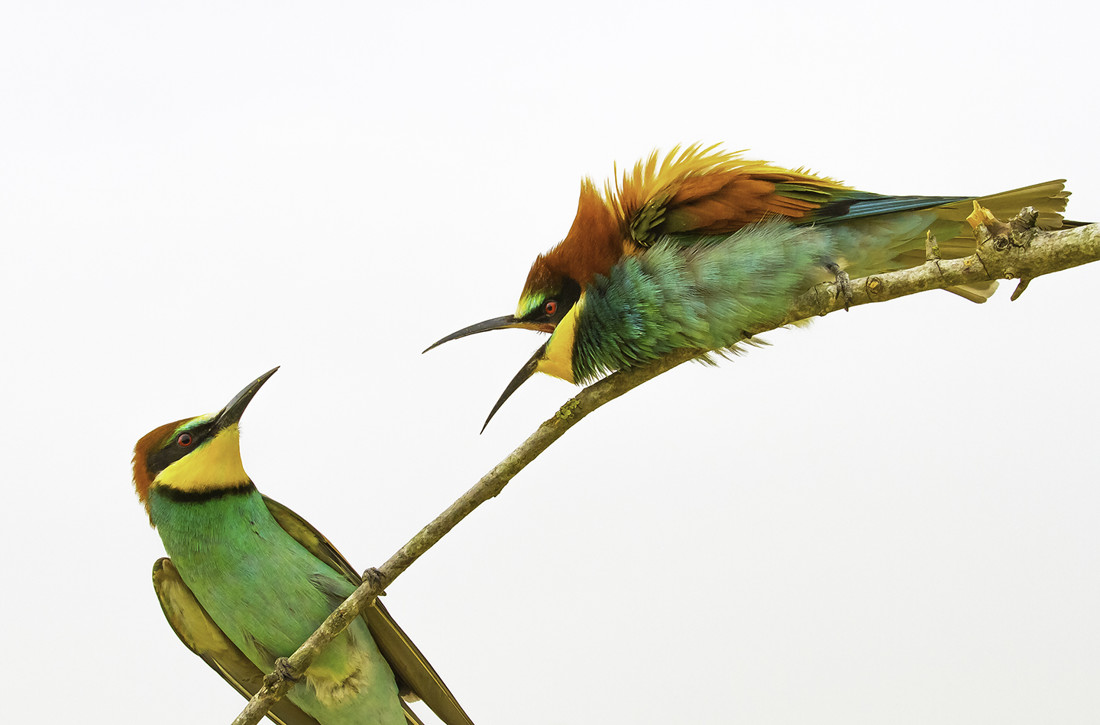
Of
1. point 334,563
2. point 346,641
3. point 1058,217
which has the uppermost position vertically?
point 1058,217

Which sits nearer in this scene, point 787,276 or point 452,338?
point 787,276

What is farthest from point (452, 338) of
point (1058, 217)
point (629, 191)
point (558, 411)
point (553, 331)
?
point (1058, 217)

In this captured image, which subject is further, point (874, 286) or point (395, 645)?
point (395, 645)

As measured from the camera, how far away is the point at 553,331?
5.71 ft

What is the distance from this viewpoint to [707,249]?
5.40 ft

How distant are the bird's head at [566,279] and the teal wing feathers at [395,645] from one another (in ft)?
1.80

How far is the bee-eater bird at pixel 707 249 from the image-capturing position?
5.24 feet

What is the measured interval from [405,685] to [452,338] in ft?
2.50

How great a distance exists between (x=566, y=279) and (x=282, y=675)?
0.91m

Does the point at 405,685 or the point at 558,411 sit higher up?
the point at 558,411

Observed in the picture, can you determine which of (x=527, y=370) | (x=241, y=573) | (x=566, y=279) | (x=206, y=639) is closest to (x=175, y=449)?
(x=241, y=573)

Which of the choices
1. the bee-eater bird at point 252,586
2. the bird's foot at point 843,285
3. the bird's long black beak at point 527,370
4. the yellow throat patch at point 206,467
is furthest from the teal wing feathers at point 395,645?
the bird's foot at point 843,285

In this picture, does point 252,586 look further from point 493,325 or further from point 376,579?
point 493,325

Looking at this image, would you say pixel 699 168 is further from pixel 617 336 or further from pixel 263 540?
pixel 263 540
